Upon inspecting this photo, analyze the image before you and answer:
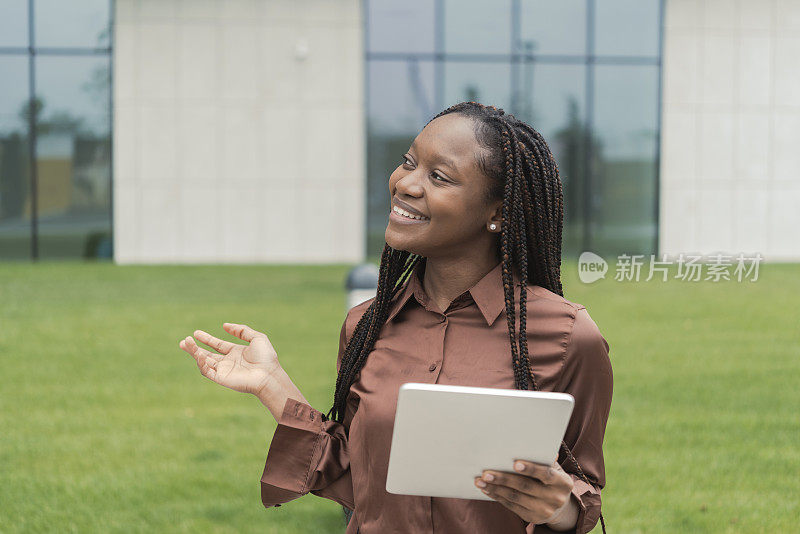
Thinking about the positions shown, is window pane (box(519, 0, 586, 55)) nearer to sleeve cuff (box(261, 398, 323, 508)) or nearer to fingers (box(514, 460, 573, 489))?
sleeve cuff (box(261, 398, 323, 508))

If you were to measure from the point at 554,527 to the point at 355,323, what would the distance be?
2.39ft

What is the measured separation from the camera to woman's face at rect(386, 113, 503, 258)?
82.8 inches

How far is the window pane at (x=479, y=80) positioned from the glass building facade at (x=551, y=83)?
2 centimetres

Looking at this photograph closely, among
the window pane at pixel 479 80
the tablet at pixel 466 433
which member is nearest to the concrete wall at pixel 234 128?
the window pane at pixel 479 80

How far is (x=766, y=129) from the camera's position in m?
21.9

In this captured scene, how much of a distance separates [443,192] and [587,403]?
55 cm

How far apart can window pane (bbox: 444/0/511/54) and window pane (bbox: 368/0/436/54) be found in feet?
1.34

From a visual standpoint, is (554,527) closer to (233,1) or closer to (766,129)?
(233,1)

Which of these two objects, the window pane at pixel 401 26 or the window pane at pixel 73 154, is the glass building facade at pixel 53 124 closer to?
the window pane at pixel 73 154

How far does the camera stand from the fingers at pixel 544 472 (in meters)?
1.81

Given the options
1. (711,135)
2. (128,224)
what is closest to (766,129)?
(711,135)

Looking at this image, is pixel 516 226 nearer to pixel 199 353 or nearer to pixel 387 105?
pixel 199 353

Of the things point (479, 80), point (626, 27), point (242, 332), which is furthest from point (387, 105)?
point (242, 332)

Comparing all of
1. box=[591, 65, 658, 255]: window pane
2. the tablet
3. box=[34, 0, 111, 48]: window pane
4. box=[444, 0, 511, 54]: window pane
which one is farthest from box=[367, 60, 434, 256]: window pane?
the tablet
